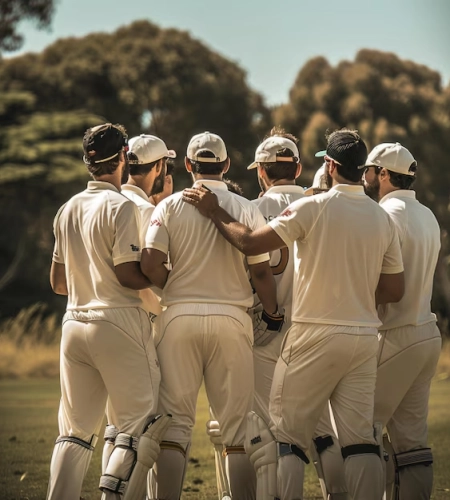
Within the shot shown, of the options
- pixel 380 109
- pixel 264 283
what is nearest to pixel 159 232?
pixel 264 283

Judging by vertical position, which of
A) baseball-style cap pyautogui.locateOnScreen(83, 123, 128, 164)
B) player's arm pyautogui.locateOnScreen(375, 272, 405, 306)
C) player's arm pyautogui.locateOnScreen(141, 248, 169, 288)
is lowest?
player's arm pyautogui.locateOnScreen(375, 272, 405, 306)

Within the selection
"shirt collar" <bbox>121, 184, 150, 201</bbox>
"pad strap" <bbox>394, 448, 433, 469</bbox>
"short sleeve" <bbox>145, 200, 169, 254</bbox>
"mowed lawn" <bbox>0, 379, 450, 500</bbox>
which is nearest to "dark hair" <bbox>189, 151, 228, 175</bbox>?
"short sleeve" <bbox>145, 200, 169, 254</bbox>

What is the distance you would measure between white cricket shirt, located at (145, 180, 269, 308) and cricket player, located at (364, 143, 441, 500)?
0.84 metres

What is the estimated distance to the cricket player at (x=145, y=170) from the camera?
6660mm

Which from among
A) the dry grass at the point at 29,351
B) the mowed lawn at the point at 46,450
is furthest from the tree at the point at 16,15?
the mowed lawn at the point at 46,450

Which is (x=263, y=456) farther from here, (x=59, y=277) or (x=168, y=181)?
(x=168, y=181)

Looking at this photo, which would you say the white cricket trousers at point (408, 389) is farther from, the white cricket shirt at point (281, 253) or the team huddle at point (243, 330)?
the white cricket shirt at point (281, 253)

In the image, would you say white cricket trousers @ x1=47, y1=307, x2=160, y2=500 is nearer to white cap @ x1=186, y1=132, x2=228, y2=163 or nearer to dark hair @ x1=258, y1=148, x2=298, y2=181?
white cap @ x1=186, y1=132, x2=228, y2=163

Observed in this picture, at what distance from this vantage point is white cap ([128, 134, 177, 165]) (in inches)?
265

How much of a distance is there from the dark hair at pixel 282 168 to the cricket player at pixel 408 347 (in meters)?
0.55

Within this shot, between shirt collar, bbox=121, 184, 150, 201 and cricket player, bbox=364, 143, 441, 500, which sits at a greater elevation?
shirt collar, bbox=121, 184, 150, 201

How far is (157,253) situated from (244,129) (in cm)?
3131

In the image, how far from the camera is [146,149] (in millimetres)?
6742

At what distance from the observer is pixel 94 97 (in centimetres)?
3659
